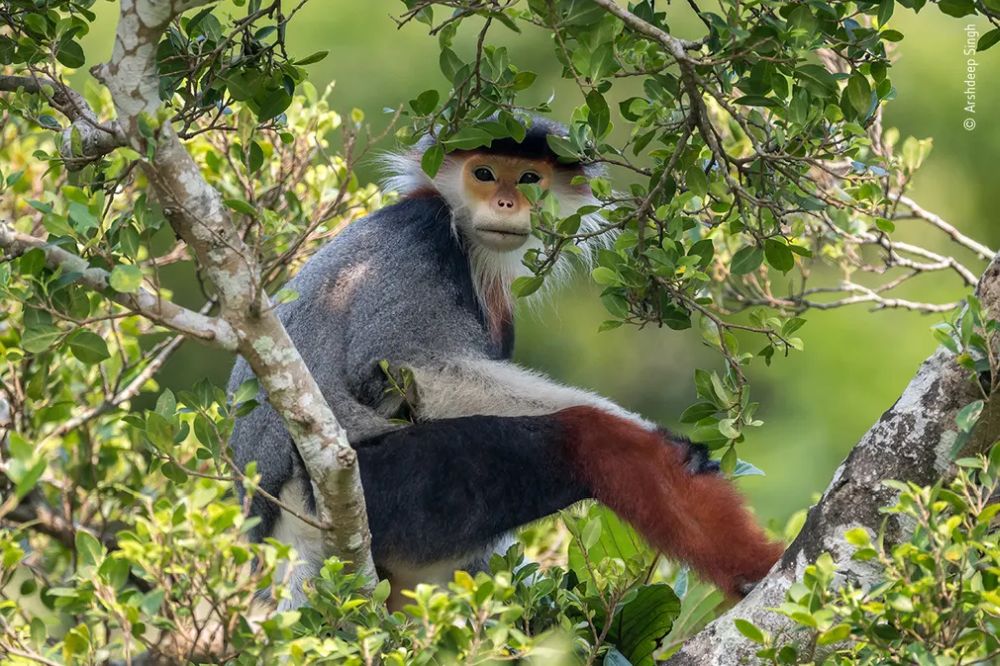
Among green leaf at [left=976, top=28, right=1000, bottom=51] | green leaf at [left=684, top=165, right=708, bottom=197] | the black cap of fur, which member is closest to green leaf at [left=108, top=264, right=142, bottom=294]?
green leaf at [left=684, top=165, right=708, bottom=197]

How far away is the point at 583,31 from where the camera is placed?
9.45 ft

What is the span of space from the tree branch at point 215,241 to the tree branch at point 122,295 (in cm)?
9

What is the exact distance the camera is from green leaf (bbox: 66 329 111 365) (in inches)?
111

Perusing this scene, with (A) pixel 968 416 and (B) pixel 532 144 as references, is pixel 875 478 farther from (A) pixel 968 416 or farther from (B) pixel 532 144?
(B) pixel 532 144

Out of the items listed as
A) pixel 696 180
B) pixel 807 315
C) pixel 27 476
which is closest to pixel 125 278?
pixel 27 476

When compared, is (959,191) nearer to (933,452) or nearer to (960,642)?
(933,452)

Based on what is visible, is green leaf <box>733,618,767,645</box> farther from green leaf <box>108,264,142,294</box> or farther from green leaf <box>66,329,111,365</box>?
green leaf <box>66,329,111,365</box>

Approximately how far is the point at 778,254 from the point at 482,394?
4.42ft

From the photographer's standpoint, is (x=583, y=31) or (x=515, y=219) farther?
(x=515, y=219)

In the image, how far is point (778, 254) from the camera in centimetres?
319

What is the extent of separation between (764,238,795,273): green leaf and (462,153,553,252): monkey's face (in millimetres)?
1482

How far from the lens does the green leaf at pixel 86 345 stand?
2828 mm

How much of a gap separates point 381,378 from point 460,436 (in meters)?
0.43

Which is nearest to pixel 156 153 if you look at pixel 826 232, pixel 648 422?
pixel 648 422
